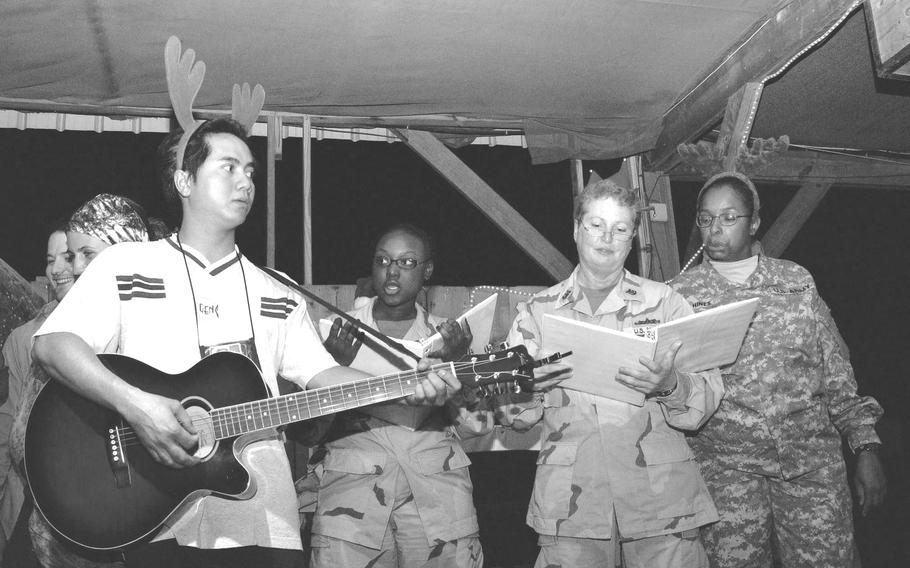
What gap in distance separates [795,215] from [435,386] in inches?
192

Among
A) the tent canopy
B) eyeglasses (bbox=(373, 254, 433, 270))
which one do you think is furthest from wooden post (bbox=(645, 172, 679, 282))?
eyeglasses (bbox=(373, 254, 433, 270))

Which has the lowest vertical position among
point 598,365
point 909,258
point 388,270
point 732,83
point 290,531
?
point 290,531

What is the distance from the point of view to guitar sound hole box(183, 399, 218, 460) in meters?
2.40

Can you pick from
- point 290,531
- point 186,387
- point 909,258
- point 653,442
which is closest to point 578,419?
point 653,442

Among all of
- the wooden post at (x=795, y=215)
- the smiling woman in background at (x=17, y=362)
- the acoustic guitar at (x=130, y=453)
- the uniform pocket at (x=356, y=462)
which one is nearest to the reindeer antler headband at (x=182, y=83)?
the acoustic guitar at (x=130, y=453)

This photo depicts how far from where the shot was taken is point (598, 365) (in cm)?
287

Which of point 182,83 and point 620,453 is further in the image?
point 620,453

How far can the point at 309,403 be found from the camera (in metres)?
2.64

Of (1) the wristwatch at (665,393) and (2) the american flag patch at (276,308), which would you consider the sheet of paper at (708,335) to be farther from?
(2) the american flag patch at (276,308)

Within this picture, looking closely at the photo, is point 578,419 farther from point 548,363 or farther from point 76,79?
point 76,79

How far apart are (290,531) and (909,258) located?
7893mm

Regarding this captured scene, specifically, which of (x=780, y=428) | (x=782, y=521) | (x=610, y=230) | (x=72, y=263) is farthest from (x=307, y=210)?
(x=782, y=521)

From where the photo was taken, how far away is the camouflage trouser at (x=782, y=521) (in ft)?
11.3

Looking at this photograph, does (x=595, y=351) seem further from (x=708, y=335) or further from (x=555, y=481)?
(x=555, y=481)
